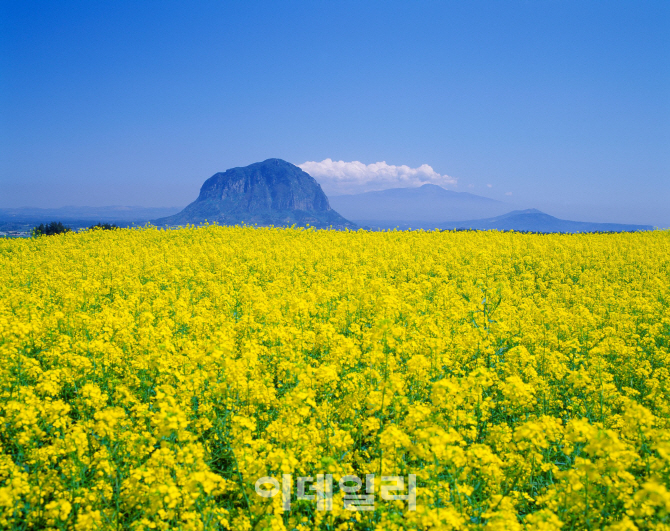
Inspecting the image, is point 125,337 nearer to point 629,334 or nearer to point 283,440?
point 283,440

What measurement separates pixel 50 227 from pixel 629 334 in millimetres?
38207

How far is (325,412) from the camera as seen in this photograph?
4.61m

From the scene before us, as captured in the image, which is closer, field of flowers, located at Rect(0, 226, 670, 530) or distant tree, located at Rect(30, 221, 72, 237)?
field of flowers, located at Rect(0, 226, 670, 530)

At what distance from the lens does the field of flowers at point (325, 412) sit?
3.27 m

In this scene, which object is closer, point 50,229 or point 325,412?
point 325,412

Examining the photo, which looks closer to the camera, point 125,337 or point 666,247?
point 125,337

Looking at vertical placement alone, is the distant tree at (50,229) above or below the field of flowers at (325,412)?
above

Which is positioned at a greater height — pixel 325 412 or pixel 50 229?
pixel 50 229

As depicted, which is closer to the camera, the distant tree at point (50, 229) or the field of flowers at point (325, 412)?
the field of flowers at point (325, 412)

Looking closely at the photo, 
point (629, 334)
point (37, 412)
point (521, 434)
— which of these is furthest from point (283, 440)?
point (629, 334)

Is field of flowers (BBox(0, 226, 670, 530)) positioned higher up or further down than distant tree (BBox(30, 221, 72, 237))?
further down

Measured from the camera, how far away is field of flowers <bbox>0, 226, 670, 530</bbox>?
327 cm

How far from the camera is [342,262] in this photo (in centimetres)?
1538

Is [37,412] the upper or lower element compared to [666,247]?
lower
